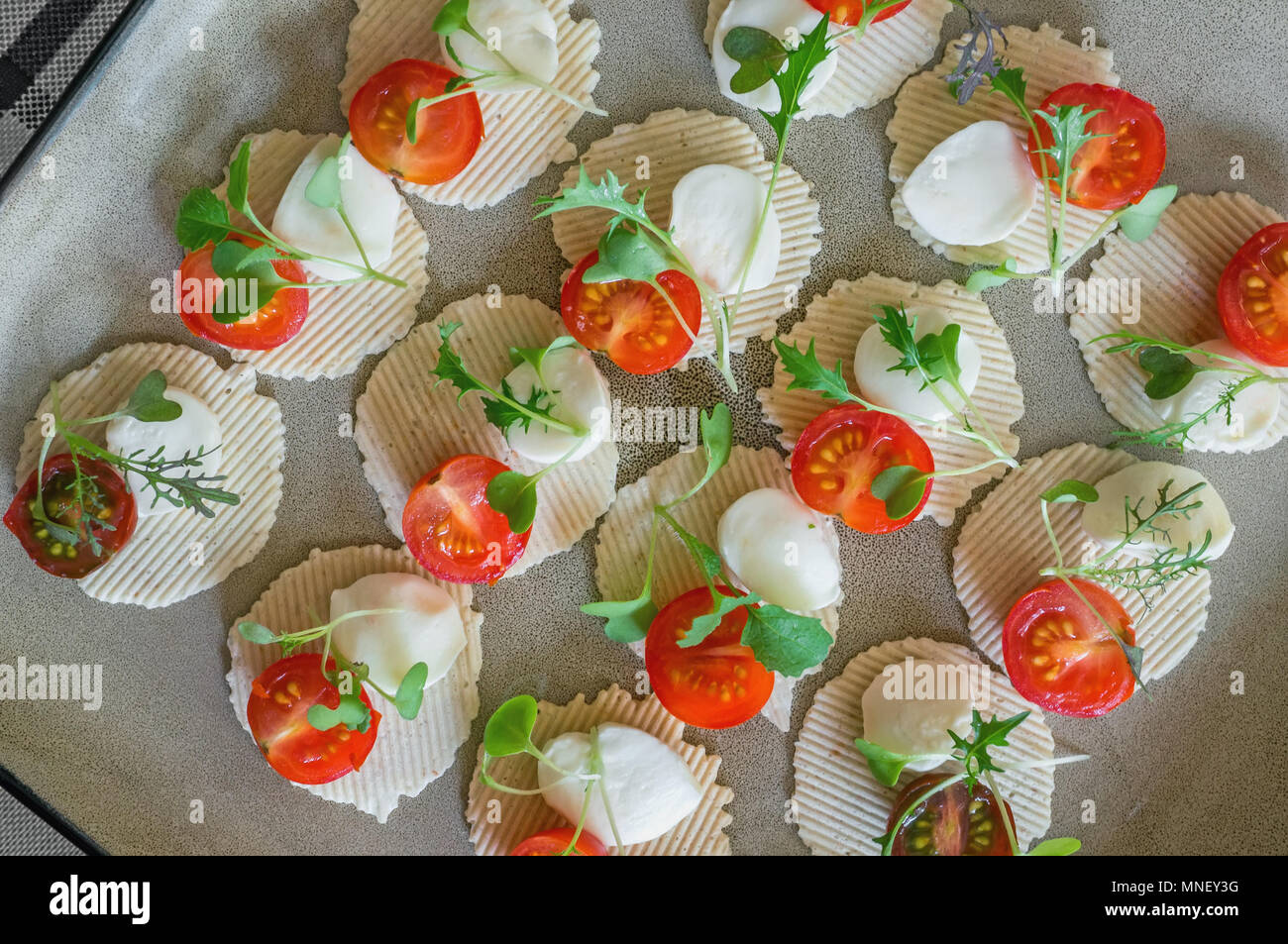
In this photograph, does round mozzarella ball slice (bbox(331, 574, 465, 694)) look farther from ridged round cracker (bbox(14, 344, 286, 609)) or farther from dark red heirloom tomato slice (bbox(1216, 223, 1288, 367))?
dark red heirloom tomato slice (bbox(1216, 223, 1288, 367))

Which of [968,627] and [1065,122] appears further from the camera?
[968,627]

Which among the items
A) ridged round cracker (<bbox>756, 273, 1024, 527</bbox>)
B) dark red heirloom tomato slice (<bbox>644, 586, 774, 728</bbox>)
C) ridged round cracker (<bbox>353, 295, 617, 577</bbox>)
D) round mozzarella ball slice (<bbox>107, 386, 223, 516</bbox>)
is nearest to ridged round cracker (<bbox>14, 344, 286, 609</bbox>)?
round mozzarella ball slice (<bbox>107, 386, 223, 516</bbox>)

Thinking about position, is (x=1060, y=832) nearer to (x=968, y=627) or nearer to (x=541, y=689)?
(x=968, y=627)

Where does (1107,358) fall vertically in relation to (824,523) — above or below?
above

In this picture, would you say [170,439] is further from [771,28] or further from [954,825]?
[954,825]
